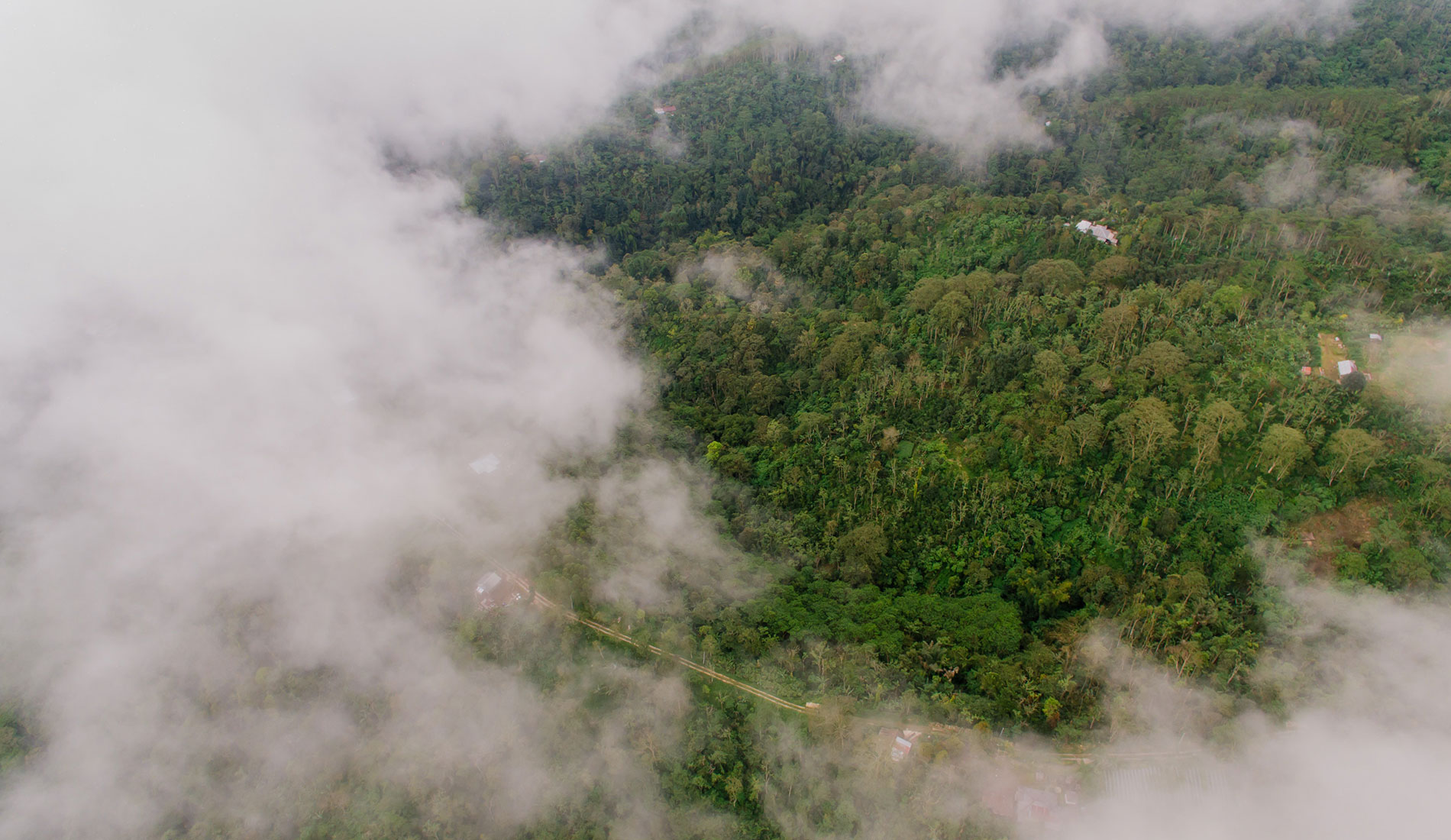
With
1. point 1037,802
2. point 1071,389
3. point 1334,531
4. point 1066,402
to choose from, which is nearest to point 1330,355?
point 1334,531

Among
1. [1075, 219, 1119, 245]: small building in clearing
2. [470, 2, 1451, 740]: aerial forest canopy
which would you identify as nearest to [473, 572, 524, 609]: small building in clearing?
[470, 2, 1451, 740]: aerial forest canopy

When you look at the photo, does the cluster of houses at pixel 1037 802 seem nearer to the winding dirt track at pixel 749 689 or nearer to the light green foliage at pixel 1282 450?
the winding dirt track at pixel 749 689

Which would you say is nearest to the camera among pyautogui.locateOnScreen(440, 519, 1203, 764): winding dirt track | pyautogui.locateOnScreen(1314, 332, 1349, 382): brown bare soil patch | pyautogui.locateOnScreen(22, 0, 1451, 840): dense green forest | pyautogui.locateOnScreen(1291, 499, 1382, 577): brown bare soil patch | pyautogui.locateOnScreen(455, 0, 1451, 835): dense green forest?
pyautogui.locateOnScreen(440, 519, 1203, 764): winding dirt track

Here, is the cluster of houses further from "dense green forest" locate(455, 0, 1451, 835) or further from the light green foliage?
the light green foliage

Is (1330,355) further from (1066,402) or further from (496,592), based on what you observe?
(496,592)

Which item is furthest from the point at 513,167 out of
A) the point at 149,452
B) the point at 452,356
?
the point at 149,452

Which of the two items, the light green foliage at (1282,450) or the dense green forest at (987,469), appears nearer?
the dense green forest at (987,469)

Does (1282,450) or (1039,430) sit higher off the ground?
(1282,450)

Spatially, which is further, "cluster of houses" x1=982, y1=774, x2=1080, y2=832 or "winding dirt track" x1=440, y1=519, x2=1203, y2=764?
"winding dirt track" x1=440, y1=519, x2=1203, y2=764

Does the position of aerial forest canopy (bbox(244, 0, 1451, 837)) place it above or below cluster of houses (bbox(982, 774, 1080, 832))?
above

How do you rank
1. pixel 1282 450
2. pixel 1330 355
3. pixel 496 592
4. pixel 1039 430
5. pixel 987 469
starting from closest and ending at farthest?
pixel 1282 450, pixel 496 592, pixel 1330 355, pixel 1039 430, pixel 987 469

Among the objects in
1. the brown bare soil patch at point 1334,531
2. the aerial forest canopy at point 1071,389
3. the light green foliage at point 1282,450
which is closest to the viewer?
the aerial forest canopy at point 1071,389

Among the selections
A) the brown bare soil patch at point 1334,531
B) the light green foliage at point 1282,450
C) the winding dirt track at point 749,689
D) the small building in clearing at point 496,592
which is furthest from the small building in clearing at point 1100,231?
the small building in clearing at point 496,592
